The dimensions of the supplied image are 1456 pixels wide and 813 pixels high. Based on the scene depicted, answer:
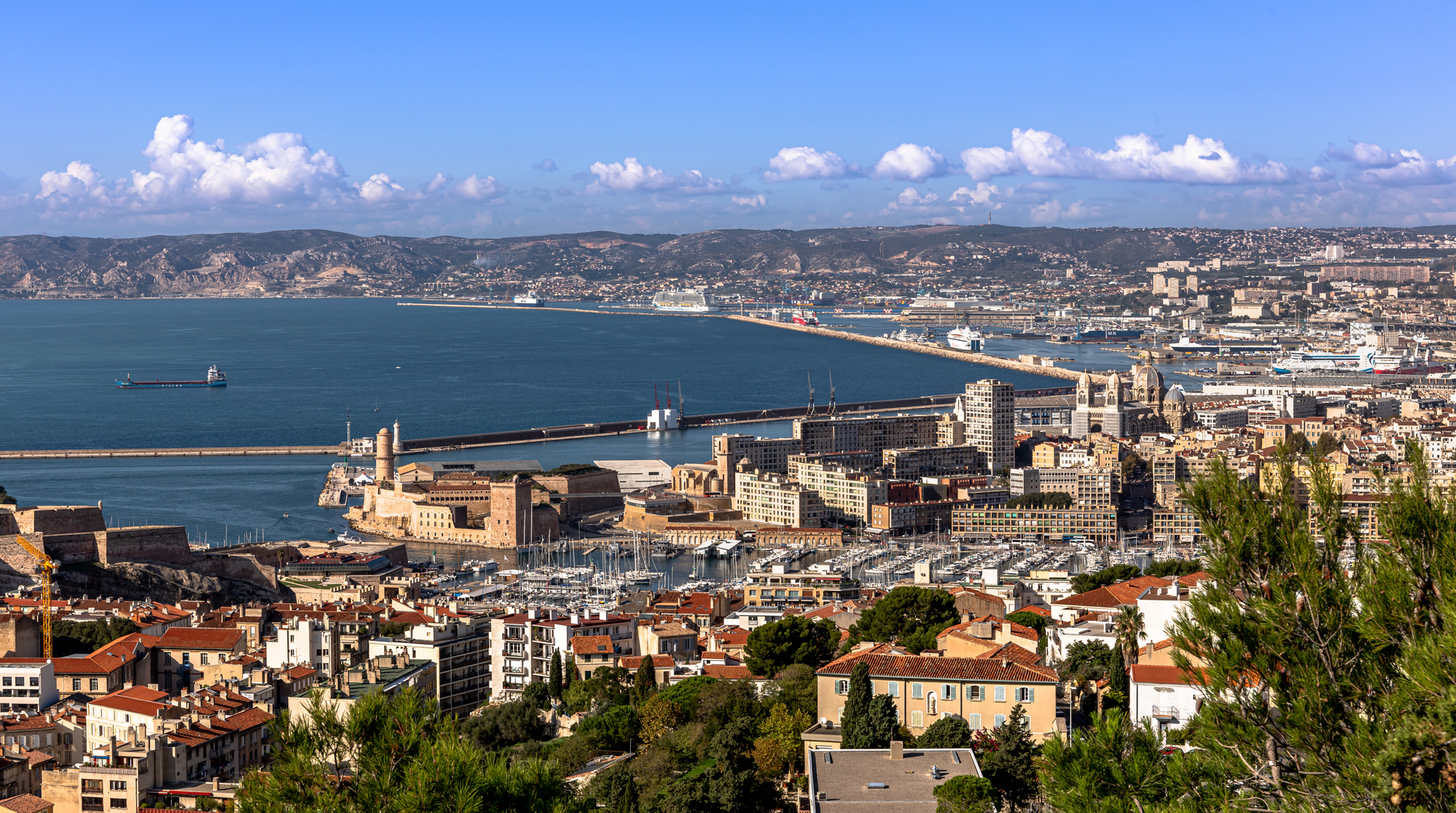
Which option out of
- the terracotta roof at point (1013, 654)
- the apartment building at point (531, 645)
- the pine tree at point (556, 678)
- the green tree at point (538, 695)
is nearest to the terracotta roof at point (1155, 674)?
the terracotta roof at point (1013, 654)

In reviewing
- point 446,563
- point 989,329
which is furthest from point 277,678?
point 989,329

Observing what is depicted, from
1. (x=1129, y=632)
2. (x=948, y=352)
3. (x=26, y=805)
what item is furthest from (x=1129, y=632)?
(x=948, y=352)

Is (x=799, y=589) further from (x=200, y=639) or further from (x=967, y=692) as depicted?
(x=967, y=692)

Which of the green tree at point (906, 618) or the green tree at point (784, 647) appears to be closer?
the green tree at point (784, 647)

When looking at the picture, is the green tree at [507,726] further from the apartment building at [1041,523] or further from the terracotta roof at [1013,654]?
the apartment building at [1041,523]

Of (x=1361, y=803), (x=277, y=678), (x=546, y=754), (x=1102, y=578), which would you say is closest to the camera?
(x=1361, y=803)

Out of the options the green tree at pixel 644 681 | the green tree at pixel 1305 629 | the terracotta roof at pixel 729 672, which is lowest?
the green tree at pixel 644 681

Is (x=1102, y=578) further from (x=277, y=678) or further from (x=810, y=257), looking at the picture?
(x=810, y=257)
